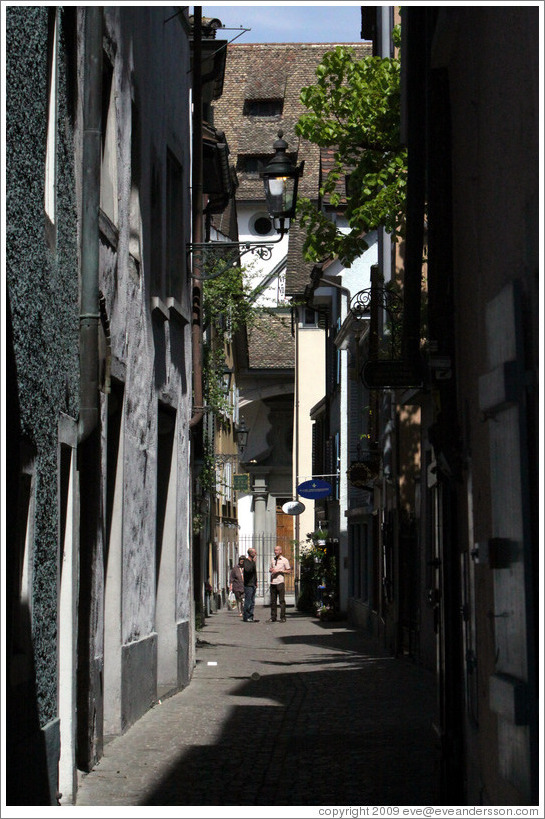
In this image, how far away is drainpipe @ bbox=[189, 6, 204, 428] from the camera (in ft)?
52.3

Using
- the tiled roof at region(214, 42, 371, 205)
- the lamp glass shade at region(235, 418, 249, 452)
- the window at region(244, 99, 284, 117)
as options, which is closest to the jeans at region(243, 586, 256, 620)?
the lamp glass shade at region(235, 418, 249, 452)

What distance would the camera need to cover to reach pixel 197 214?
16172 millimetres

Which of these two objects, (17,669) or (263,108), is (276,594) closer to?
(17,669)

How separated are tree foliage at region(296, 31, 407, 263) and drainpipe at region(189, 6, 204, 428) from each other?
1457mm

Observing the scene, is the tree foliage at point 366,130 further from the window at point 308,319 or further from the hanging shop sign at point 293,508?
the window at point 308,319

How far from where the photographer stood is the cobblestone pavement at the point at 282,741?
7734mm

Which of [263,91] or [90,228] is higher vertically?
[263,91]

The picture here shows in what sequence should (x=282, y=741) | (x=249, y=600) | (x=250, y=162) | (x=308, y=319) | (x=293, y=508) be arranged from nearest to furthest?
(x=282, y=741), (x=249, y=600), (x=293, y=508), (x=308, y=319), (x=250, y=162)

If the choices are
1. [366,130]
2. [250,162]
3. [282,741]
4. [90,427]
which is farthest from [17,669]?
[250,162]

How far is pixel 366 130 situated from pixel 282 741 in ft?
24.7

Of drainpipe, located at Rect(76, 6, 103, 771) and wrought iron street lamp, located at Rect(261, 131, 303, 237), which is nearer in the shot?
drainpipe, located at Rect(76, 6, 103, 771)

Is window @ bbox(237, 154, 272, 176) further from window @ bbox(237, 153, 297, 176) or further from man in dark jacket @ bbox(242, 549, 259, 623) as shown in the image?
man in dark jacket @ bbox(242, 549, 259, 623)

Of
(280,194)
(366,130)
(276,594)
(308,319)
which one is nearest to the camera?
(280,194)

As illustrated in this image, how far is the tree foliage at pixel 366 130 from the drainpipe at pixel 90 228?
21.0ft
